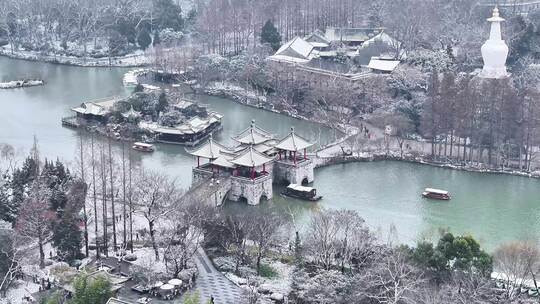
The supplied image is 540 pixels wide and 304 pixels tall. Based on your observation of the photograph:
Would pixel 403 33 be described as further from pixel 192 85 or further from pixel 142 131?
pixel 142 131

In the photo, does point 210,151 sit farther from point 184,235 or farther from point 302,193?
point 184,235

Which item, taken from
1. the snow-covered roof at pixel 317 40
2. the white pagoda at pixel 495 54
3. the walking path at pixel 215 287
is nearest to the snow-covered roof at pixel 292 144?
the walking path at pixel 215 287

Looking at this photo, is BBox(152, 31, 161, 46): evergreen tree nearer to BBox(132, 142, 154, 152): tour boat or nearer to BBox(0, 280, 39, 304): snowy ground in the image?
BBox(132, 142, 154, 152): tour boat

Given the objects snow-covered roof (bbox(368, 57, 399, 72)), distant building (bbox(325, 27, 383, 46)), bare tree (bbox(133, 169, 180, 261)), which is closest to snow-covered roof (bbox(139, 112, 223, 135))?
bare tree (bbox(133, 169, 180, 261))

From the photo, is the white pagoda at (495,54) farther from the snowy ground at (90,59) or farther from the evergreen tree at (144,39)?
the evergreen tree at (144,39)

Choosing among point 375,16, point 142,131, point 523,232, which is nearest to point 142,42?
point 375,16

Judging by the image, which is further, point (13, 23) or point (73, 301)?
point (13, 23)
